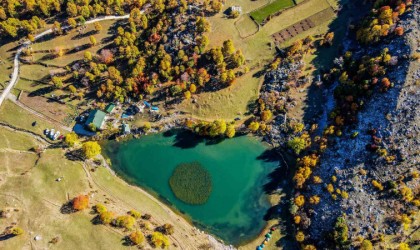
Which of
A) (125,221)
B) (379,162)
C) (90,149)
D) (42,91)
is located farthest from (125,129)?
(379,162)

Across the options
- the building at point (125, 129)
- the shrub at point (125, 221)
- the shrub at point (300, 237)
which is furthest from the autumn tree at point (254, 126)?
the shrub at point (125, 221)

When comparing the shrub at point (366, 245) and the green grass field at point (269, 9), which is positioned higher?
the green grass field at point (269, 9)

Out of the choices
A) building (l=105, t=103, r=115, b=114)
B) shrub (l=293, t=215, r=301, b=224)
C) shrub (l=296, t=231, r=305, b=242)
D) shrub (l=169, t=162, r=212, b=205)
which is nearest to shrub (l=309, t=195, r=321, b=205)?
shrub (l=293, t=215, r=301, b=224)

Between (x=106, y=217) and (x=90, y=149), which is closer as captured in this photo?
(x=106, y=217)

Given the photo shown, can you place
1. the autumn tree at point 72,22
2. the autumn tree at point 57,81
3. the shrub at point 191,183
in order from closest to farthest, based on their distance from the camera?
1. the shrub at point 191,183
2. the autumn tree at point 57,81
3. the autumn tree at point 72,22

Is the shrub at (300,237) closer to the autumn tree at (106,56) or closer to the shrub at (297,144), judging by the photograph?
the shrub at (297,144)

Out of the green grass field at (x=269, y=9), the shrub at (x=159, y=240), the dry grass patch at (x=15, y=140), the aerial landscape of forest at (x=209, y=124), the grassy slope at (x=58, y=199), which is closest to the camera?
the shrub at (x=159, y=240)

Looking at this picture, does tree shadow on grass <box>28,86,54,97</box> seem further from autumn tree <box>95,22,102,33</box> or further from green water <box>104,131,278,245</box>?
green water <box>104,131,278,245</box>

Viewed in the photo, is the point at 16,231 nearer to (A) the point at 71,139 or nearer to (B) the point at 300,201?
(A) the point at 71,139

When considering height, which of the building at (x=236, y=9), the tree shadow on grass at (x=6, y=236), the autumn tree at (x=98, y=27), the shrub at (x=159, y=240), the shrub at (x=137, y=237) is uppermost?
the autumn tree at (x=98, y=27)
